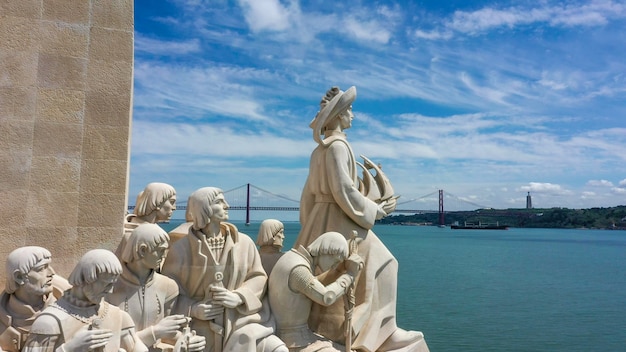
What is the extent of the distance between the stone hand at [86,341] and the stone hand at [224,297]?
106 centimetres

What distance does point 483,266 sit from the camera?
34406 millimetres

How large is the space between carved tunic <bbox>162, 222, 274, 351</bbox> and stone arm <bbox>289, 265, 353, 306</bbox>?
0.31 m

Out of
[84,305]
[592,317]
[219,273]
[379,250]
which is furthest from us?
[592,317]

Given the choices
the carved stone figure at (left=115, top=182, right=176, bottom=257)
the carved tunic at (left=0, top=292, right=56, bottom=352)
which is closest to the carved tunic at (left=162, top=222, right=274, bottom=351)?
the carved stone figure at (left=115, top=182, right=176, bottom=257)

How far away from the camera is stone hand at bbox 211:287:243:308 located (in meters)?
4.70

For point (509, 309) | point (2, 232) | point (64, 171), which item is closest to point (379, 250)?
point (64, 171)

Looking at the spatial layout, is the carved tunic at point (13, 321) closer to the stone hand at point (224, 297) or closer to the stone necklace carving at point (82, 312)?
the stone necklace carving at point (82, 312)

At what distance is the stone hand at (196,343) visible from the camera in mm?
4461

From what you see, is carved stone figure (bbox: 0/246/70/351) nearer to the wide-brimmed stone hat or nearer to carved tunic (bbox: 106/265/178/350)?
carved tunic (bbox: 106/265/178/350)

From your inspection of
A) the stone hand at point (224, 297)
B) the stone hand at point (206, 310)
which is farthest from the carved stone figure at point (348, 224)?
the stone hand at point (206, 310)

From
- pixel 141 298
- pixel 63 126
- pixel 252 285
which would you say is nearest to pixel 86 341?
pixel 141 298

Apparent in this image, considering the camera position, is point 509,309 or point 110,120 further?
point 509,309

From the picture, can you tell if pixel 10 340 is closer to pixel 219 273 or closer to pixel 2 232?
pixel 2 232

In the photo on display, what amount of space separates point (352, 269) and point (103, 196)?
2.26m
